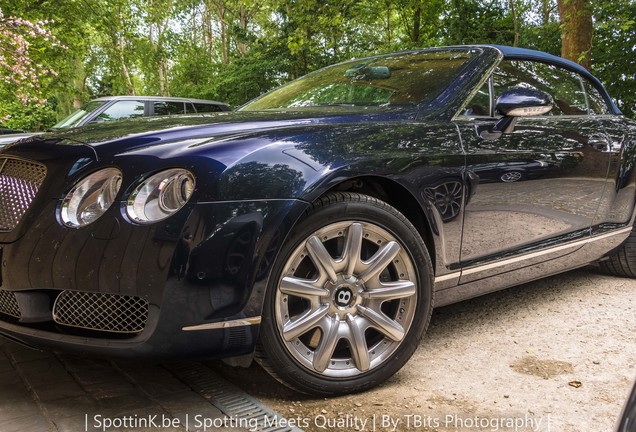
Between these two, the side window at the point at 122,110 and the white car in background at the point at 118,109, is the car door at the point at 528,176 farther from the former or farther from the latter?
the side window at the point at 122,110

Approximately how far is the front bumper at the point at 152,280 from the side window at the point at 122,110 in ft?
22.8

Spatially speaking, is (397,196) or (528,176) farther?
(528,176)

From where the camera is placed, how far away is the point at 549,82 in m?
3.46

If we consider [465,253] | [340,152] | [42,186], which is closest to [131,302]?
[42,186]

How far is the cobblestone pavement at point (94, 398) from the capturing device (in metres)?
1.93

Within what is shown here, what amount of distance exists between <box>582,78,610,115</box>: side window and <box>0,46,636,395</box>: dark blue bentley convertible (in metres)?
0.94

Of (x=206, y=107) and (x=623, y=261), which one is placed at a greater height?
(x=206, y=107)

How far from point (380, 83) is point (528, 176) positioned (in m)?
0.92

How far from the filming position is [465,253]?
8.54 ft

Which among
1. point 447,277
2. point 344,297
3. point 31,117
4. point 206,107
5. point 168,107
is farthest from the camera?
point 31,117

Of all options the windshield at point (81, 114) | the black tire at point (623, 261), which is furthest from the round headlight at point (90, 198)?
the windshield at point (81, 114)

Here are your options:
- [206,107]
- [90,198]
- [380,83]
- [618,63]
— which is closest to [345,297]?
[90,198]

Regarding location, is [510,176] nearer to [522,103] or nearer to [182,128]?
[522,103]

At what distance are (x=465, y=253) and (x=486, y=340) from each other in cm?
61
